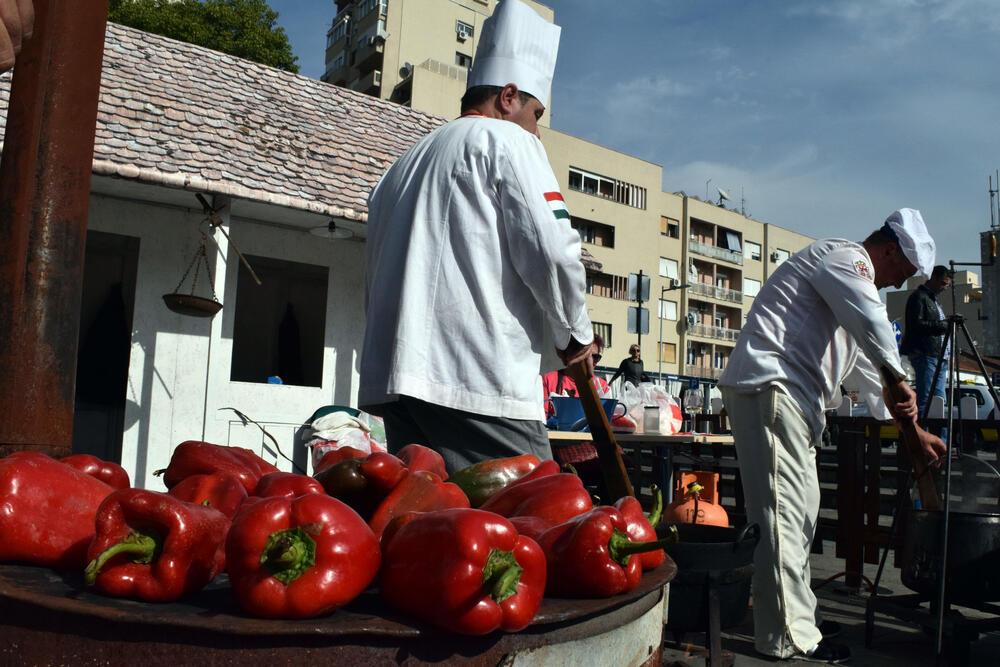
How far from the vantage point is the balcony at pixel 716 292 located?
53981 mm

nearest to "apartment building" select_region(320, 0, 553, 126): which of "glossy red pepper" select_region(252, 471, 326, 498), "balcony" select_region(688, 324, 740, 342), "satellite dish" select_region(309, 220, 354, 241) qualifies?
"balcony" select_region(688, 324, 740, 342)

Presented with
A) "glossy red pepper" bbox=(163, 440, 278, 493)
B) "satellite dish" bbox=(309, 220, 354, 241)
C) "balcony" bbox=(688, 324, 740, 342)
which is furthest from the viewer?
"balcony" bbox=(688, 324, 740, 342)

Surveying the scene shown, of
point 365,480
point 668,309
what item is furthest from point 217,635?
point 668,309

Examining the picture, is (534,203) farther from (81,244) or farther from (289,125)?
(289,125)

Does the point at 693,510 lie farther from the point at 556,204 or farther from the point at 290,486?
the point at 290,486

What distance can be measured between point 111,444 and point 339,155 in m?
3.88

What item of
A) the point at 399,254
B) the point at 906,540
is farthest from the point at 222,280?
the point at 906,540

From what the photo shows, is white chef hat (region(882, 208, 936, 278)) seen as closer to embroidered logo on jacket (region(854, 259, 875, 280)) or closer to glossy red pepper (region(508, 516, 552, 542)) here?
embroidered logo on jacket (region(854, 259, 875, 280))

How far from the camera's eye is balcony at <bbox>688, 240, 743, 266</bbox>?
53.1 m

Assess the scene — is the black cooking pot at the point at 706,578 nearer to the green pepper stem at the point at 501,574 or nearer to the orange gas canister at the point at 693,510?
the green pepper stem at the point at 501,574

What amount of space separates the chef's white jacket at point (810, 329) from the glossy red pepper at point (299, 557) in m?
2.95

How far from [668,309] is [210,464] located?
52181 mm

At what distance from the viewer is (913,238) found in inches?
144

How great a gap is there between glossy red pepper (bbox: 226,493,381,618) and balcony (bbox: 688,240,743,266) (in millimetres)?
53412
